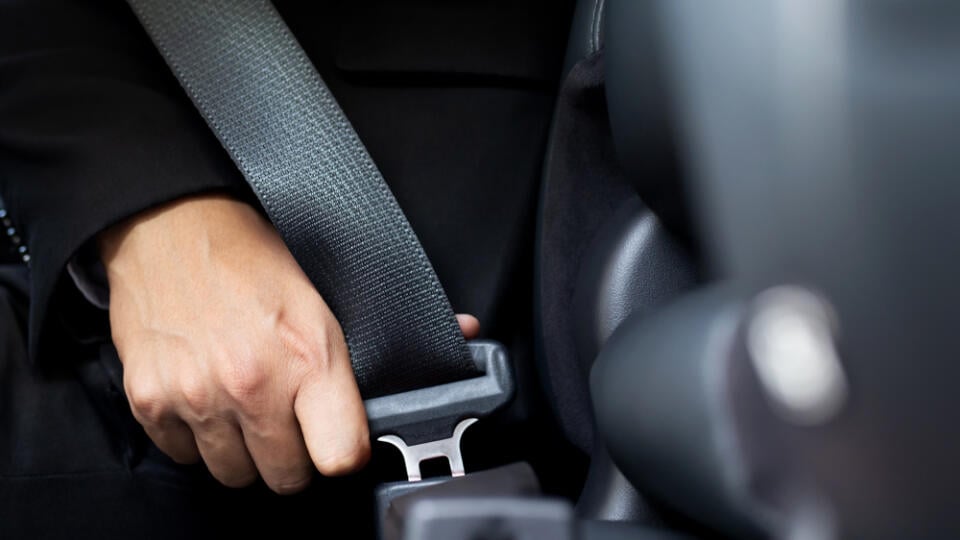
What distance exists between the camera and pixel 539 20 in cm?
80

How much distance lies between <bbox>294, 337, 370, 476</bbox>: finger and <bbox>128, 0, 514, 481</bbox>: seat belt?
0.07 ft

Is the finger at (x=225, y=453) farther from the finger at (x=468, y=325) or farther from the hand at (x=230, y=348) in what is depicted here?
the finger at (x=468, y=325)

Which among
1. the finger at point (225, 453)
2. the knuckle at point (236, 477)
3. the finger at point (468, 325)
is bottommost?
the knuckle at point (236, 477)

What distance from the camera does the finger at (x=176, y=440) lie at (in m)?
0.71

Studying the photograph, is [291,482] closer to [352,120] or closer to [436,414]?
[436,414]

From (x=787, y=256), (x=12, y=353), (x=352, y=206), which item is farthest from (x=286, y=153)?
(x=787, y=256)

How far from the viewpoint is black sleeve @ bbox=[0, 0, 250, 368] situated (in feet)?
2.34

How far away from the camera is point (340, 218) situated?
694 millimetres

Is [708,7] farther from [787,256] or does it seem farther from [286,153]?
[286,153]

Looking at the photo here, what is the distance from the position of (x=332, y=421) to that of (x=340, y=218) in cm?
15

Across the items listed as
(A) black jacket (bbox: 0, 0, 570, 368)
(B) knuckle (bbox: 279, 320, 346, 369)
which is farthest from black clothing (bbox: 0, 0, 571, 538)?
(B) knuckle (bbox: 279, 320, 346, 369)

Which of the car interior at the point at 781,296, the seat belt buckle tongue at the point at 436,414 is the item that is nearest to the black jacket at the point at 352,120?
the seat belt buckle tongue at the point at 436,414

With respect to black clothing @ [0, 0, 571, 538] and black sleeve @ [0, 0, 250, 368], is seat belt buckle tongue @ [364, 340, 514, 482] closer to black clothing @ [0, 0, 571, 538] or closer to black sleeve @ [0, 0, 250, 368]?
black clothing @ [0, 0, 571, 538]

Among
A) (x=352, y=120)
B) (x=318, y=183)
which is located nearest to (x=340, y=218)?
(x=318, y=183)
